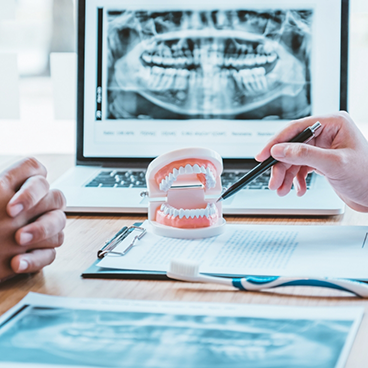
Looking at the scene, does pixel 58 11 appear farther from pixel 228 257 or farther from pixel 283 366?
pixel 283 366

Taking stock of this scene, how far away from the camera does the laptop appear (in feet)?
4.59

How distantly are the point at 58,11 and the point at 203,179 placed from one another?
1398 mm

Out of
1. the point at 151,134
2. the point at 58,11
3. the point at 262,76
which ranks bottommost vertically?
the point at 151,134

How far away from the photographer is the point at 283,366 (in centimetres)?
48

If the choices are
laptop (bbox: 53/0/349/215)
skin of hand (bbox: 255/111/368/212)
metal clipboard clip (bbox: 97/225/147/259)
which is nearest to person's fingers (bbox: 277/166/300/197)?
skin of hand (bbox: 255/111/368/212)

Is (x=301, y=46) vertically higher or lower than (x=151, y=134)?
higher

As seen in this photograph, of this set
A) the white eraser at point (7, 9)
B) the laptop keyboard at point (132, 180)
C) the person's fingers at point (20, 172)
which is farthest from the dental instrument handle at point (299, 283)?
the white eraser at point (7, 9)

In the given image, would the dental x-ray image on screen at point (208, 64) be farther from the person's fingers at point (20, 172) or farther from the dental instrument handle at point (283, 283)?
the dental instrument handle at point (283, 283)

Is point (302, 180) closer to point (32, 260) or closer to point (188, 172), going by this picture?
point (188, 172)

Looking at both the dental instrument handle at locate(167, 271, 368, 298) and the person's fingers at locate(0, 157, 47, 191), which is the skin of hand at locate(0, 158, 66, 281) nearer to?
the person's fingers at locate(0, 157, 47, 191)

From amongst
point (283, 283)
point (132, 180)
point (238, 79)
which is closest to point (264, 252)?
point (283, 283)

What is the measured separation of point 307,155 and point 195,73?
26.5 inches

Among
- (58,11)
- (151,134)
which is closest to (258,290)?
(151,134)

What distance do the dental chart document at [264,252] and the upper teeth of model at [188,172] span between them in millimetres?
79
